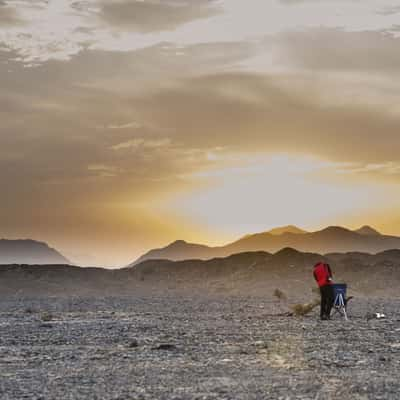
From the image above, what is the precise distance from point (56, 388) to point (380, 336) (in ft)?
46.0

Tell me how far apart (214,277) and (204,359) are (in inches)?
3113

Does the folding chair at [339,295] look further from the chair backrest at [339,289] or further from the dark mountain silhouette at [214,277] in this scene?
the dark mountain silhouette at [214,277]

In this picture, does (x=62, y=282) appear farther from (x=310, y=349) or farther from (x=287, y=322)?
(x=310, y=349)

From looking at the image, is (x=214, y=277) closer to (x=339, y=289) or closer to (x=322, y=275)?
(x=322, y=275)

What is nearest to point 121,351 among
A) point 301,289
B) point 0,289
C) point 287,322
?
point 287,322

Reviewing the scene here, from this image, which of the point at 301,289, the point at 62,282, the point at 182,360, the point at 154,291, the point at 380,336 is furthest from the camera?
the point at 62,282

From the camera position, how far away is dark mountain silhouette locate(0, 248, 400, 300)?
274 ft

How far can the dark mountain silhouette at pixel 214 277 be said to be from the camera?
83.4 metres

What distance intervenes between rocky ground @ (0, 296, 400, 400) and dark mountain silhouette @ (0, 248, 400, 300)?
4481cm

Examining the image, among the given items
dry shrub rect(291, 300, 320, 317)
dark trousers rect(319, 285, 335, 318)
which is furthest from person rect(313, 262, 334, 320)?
dry shrub rect(291, 300, 320, 317)

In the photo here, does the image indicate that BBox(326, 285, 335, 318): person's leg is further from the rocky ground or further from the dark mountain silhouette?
the dark mountain silhouette

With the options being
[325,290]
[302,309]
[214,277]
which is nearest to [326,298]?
[325,290]

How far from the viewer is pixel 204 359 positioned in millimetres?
21500

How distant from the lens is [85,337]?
28953mm
